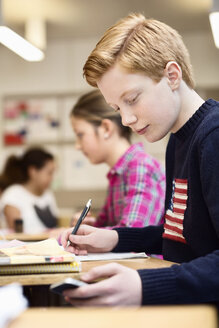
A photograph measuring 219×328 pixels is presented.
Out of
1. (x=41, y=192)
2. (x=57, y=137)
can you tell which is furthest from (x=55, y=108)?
(x=41, y=192)

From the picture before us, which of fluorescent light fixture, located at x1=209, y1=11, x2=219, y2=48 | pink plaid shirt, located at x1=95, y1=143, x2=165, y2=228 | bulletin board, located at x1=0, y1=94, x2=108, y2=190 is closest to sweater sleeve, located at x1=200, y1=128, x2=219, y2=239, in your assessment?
pink plaid shirt, located at x1=95, y1=143, x2=165, y2=228

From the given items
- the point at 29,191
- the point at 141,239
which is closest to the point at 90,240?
the point at 141,239

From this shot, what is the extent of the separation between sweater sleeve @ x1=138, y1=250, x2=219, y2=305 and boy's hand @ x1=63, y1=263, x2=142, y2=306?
1.3 inches

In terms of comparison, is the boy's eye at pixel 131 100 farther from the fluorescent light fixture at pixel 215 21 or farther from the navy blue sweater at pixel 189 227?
the fluorescent light fixture at pixel 215 21

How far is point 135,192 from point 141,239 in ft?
2.01

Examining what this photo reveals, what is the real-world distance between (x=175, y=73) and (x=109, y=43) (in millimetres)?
189

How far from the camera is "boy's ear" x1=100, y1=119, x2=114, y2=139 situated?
95.4 inches

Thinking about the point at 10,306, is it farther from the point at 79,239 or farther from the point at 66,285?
the point at 79,239

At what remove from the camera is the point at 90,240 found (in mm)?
1370

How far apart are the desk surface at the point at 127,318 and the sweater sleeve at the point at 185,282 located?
0.36 metres

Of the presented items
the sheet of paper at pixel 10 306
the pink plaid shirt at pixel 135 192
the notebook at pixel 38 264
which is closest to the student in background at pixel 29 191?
the pink plaid shirt at pixel 135 192

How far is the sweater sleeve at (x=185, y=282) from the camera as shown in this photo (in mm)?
900

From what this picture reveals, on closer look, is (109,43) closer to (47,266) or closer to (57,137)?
(47,266)

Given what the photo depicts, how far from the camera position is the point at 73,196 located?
6.24 meters
